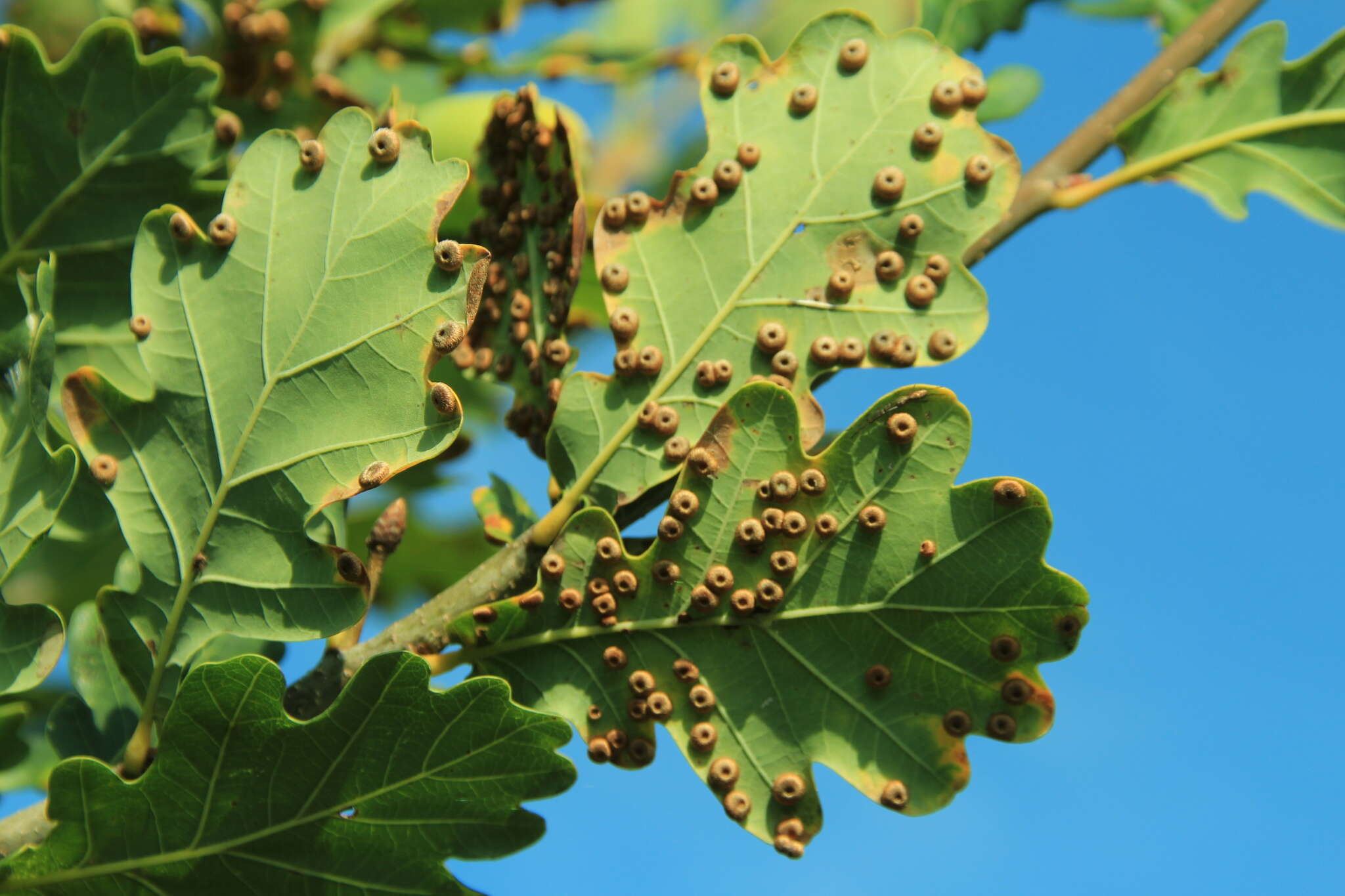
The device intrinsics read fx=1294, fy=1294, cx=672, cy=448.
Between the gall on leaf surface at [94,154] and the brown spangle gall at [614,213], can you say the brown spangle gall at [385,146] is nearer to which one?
the brown spangle gall at [614,213]

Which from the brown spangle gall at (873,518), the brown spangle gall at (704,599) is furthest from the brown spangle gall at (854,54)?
the brown spangle gall at (704,599)

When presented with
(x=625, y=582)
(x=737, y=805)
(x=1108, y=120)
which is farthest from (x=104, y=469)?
(x=1108, y=120)

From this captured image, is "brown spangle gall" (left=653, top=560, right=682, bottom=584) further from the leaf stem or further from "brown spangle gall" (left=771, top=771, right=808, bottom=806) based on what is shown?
the leaf stem

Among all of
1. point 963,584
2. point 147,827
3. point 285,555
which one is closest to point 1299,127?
point 963,584

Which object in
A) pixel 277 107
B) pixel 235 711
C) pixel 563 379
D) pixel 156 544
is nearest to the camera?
pixel 235 711

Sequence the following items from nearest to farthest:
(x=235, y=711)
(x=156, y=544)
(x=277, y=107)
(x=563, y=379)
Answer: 1. (x=235, y=711)
2. (x=156, y=544)
3. (x=563, y=379)
4. (x=277, y=107)

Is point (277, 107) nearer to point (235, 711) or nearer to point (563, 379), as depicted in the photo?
point (563, 379)
